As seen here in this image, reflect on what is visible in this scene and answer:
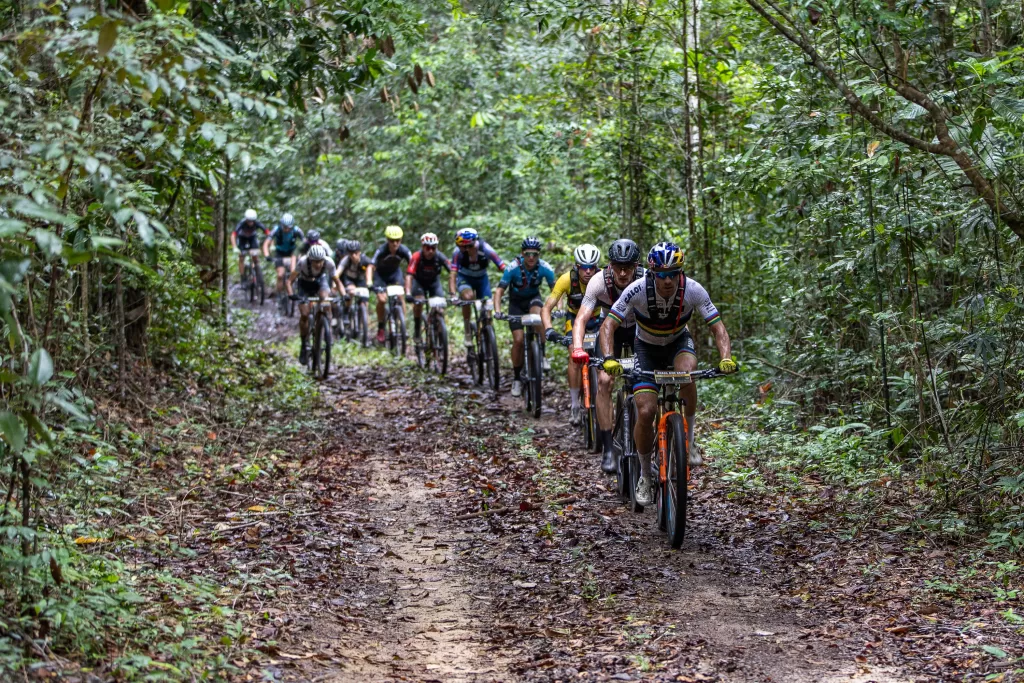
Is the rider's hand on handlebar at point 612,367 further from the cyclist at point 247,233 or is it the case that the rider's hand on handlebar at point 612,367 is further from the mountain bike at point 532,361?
the cyclist at point 247,233

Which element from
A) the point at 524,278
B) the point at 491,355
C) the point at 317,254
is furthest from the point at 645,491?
the point at 317,254

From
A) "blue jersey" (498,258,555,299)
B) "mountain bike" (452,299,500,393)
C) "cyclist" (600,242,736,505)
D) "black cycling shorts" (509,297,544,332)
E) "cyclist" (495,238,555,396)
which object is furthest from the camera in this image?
"mountain bike" (452,299,500,393)

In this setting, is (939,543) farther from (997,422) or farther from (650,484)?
(650,484)

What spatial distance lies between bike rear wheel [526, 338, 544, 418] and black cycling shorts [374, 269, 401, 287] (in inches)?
242

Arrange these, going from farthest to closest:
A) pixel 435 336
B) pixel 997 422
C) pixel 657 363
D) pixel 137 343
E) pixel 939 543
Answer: pixel 435 336 → pixel 137 343 → pixel 657 363 → pixel 997 422 → pixel 939 543

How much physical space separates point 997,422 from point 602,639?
3.74m

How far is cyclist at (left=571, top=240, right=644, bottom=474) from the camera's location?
9.26 m

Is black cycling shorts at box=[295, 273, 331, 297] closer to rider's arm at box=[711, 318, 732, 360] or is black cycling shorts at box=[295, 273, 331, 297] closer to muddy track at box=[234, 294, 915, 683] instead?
muddy track at box=[234, 294, 915, 683]

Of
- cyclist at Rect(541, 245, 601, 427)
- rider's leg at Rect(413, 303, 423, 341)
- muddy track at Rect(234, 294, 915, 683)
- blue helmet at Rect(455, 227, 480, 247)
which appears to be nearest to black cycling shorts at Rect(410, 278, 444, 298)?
rider's leg at Rect(413, 303, 423, 341)

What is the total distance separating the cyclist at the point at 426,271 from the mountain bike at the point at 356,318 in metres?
3.26

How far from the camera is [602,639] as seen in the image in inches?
235

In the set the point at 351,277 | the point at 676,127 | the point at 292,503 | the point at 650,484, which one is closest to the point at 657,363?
the point at 650,484

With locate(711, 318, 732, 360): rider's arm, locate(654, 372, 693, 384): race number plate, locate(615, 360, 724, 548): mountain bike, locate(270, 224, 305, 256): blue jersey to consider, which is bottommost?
locate(615, 360, 724, 548): mountain bike

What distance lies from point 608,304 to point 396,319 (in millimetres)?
9365
